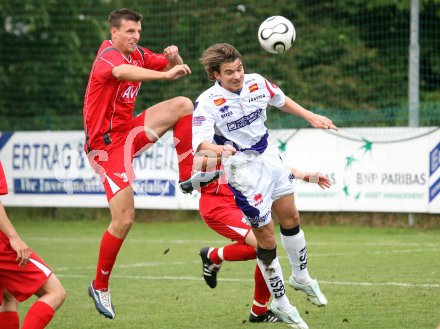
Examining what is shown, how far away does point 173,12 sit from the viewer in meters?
23.2

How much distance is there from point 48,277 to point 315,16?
55.5 ft

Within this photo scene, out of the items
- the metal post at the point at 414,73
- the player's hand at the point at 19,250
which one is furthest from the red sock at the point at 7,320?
the metal post at the point at 414,73

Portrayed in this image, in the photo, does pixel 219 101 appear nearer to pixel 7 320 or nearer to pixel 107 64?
pixel 107 64

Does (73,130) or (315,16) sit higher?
(315,16)

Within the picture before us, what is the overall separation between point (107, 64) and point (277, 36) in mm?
1615

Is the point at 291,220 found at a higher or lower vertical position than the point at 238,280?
higher

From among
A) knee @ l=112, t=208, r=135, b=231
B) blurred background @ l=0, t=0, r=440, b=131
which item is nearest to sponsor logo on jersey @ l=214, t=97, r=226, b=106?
knee @ l=112, t=208, r=135, b=231

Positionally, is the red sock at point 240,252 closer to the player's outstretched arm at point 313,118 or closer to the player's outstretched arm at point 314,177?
the player's outstretched arm at point 314,177

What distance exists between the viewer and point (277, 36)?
8656 millimetres

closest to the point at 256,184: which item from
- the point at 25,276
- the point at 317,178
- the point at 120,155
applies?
the point at 317,178

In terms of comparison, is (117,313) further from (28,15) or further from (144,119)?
(28,15)

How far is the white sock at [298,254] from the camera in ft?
27.7

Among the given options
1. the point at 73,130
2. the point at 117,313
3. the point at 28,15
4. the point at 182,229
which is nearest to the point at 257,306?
the point at 117,313

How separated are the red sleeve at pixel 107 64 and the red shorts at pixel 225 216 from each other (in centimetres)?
188
